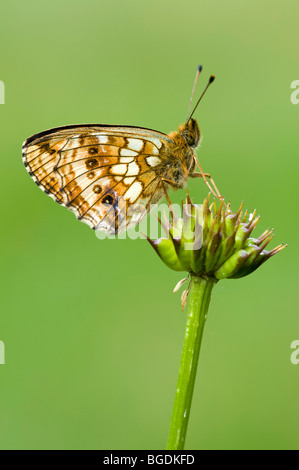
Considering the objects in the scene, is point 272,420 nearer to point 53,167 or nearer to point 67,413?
point 67,413

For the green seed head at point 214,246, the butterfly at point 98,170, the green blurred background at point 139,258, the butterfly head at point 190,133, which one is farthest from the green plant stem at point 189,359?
the green blurred background at point 139,258

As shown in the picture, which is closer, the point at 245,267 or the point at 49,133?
the point at 245,267

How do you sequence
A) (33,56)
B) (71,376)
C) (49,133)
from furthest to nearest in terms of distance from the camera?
(33,56) → (71,376) → (49,133)

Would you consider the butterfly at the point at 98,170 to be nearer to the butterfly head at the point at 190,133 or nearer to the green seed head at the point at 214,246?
the butterfly head at the point at 190,133

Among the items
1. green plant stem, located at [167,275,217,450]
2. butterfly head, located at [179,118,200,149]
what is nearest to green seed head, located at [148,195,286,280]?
green plant stem, located at [167,275,217,450]

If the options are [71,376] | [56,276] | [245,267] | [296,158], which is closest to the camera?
[245,267]

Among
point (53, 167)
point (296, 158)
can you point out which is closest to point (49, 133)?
point (53, 167)

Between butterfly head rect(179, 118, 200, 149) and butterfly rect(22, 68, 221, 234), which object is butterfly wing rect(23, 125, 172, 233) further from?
butterfly head rect(179, 118, 200, 149)
